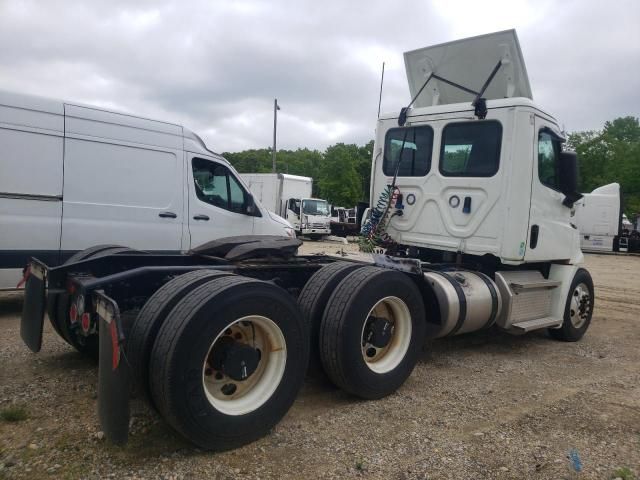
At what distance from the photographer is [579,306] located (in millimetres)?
6449

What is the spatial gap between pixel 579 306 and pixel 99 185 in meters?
6.42

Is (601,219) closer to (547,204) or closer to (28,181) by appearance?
(547,204)

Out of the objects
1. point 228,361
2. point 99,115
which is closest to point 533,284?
point 228,361

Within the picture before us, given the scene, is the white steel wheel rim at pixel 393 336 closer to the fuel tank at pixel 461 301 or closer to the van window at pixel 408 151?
the fuel tank at pixel 461 301

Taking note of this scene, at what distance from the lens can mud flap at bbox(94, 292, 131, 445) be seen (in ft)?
8.56

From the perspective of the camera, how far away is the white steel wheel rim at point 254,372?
3119 millimetres

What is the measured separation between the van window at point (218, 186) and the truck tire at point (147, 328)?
4687 mm

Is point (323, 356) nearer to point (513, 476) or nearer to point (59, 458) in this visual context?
point (513, 476)

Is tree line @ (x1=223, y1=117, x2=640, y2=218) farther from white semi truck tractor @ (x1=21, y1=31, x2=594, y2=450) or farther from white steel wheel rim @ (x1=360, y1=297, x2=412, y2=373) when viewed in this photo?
white steel wheel rim @ (x1=360, y1=297, x2=412, y2=373)

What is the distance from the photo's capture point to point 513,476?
9.65 feet

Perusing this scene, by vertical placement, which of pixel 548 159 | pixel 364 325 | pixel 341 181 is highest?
pixel 341 181

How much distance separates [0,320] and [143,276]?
12.3 feet

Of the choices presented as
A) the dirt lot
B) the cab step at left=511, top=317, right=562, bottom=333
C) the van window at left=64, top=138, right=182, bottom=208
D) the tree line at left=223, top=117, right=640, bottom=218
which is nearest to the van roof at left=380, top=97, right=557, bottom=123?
the cab step at left=511, top=317, right=562, bottom=333

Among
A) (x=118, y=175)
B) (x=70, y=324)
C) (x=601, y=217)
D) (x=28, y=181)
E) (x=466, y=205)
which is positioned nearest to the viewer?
(x=70, y=324)
